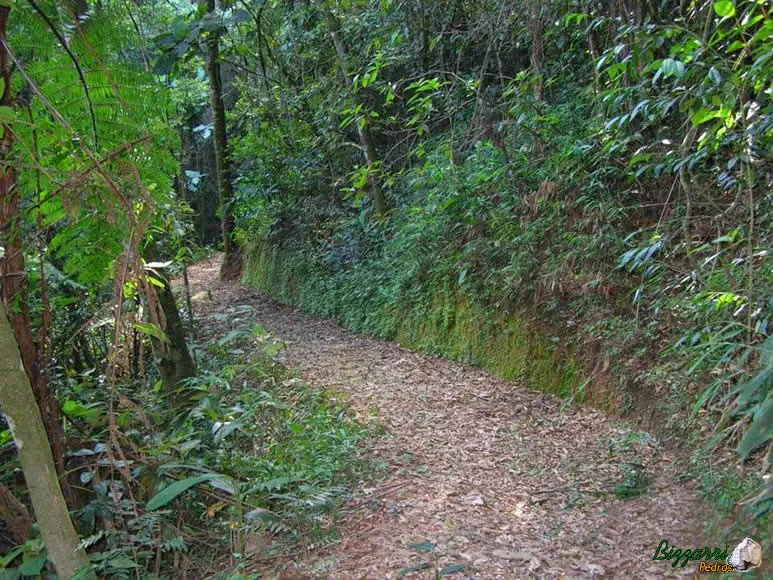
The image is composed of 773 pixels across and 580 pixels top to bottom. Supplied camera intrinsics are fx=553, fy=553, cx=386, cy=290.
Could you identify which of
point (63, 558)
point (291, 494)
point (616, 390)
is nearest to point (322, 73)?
point (616, 390)

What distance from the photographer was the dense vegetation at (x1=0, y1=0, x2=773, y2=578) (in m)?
2.52

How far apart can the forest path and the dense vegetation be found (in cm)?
24

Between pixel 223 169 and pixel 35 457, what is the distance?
415 inches

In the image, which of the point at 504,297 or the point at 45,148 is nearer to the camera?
the point at 45,148

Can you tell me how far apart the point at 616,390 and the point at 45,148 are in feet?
13.4

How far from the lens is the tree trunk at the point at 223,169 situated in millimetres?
11145

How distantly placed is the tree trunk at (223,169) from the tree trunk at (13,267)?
868 cm

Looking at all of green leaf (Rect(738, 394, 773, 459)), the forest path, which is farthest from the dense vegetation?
the forest path

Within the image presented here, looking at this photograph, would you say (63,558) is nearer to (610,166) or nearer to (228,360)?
(228,360)

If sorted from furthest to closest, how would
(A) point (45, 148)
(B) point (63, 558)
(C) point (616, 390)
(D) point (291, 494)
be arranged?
(C) point (616, 390) < (D) point (291, 494) < (A) point (45, 148) < (B) point (63, 558)

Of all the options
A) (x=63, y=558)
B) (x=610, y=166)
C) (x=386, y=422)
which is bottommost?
(x=386, y=422)

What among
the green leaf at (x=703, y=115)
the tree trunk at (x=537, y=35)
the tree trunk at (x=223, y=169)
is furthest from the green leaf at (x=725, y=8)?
the tree trunk at (x=223, y=169)

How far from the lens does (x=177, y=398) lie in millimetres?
4750

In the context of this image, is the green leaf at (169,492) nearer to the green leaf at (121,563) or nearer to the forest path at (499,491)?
the green leaf at (121,563)
